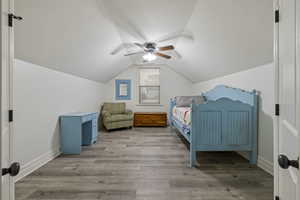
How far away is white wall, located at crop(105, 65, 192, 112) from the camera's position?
5883 millimetres

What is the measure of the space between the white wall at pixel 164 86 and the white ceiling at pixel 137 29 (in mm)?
2312

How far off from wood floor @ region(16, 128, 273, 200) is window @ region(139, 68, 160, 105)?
3.22 m

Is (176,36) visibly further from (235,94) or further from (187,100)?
(187,100)

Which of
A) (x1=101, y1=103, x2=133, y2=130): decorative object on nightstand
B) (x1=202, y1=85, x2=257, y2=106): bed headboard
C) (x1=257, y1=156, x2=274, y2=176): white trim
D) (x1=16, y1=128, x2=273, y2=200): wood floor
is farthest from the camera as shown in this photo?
(x1=101, y1=103, x2=133, y2=130): decorative object on nightstand

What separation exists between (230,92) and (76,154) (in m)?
3.18

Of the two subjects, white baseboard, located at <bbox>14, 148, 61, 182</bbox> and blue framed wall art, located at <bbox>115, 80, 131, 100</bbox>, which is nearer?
white baseboard, located at <bbox>14, 148, 61, 182</bbox>

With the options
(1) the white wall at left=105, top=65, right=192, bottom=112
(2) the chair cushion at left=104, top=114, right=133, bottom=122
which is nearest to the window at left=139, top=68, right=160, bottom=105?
(1) the white wall at left=105, top=65, right=192, bottom=112

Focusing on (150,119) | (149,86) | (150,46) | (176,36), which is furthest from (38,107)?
(149,86)

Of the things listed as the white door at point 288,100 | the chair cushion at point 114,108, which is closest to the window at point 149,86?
the chair cushion at point 114,108

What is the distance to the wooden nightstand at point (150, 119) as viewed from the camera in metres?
5.41

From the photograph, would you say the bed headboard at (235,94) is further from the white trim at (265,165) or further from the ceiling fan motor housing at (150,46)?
the ceiling fan motor housing at (150,46)

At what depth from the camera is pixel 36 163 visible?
89.1 inches

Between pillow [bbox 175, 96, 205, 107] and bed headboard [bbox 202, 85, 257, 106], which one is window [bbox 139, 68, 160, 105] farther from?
bed headboard [bbox 202, 85, 257, 106]

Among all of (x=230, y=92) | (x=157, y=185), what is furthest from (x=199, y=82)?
(x=157, y=185)
